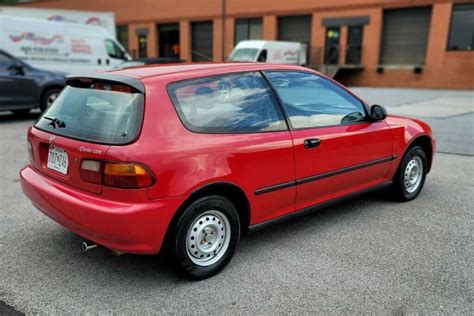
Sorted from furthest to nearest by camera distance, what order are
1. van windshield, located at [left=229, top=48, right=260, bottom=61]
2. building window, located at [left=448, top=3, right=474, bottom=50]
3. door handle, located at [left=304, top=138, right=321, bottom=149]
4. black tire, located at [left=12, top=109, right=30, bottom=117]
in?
1. van windshield, located at [left=229, top=48, right=260, bottom=61]
2. building window, located at [left=448, top=3, right=474, bottom=50]
3. black tire, located at [left=12, top=109, right=30, bottom=117]
4. door handle, located at [left=304, top=138, right=321, bottom=149]

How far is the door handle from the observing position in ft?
11.9

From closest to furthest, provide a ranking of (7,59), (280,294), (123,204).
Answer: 1. (123,204)
2. (280,294)
3. (7,59)

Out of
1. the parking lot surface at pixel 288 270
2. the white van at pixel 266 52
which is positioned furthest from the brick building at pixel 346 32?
the parking lot surface at pixel 288 270

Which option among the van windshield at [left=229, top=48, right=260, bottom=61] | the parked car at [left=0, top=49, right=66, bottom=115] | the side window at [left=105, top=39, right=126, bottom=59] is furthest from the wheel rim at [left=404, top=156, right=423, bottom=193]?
the van windshield at [left=229, top=48, right=260, bottom=61]

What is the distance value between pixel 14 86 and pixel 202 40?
947 inches

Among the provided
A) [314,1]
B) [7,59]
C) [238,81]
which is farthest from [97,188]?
[314,1]

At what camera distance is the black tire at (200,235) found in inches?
116

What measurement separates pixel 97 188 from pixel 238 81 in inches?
54.7

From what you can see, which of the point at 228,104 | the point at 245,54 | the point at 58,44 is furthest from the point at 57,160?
the point at 245,54

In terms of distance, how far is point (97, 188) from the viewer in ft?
9.36

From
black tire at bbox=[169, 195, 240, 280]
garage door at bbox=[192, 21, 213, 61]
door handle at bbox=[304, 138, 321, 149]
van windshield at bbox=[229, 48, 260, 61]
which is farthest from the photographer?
garage door at bbox=[192, 21, 213, 61]

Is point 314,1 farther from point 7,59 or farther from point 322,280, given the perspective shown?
point 322,280

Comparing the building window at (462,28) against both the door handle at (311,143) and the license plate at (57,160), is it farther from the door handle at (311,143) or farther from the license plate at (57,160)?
the license plate at (57,160)

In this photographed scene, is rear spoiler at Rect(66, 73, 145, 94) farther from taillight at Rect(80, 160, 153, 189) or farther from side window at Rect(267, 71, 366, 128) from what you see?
side window at Rect(267, 71, 366, 128)
